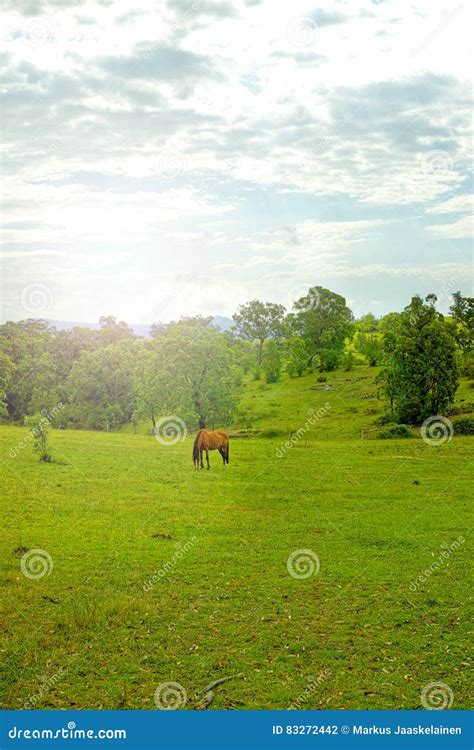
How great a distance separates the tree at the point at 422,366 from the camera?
43875mm

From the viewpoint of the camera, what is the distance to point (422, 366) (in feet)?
144

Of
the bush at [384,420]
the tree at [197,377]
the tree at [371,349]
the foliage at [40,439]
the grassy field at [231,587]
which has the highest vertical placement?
the tree at [371,349]

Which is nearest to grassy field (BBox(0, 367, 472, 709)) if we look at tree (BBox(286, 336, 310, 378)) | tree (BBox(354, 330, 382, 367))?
tree (BBox(354, 330, 382, 367))

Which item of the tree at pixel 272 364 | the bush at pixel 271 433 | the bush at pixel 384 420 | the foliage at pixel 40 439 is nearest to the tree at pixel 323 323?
the tree at pixel 272 364

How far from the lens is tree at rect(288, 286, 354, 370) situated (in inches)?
2852

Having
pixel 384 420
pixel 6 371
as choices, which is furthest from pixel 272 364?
pixel 6 371

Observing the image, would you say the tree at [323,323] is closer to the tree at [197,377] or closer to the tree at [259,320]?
the tree at [259,320]

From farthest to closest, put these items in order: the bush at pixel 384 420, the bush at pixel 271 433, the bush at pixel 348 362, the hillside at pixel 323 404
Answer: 1. the bush at pixel 348 362
2. the hillside at pixel 323 404
3. the bush at pixel 384 420
4. the bush at pixel 271 433

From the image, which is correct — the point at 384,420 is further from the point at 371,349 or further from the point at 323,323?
the point at 323,323

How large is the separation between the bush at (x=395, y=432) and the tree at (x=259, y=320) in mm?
57046

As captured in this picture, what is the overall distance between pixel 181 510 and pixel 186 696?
10.5 meters

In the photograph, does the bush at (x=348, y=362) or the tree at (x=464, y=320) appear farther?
the bush at (x=348, y=362)

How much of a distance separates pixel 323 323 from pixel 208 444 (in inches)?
2111

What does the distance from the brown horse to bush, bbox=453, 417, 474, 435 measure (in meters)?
18.4
